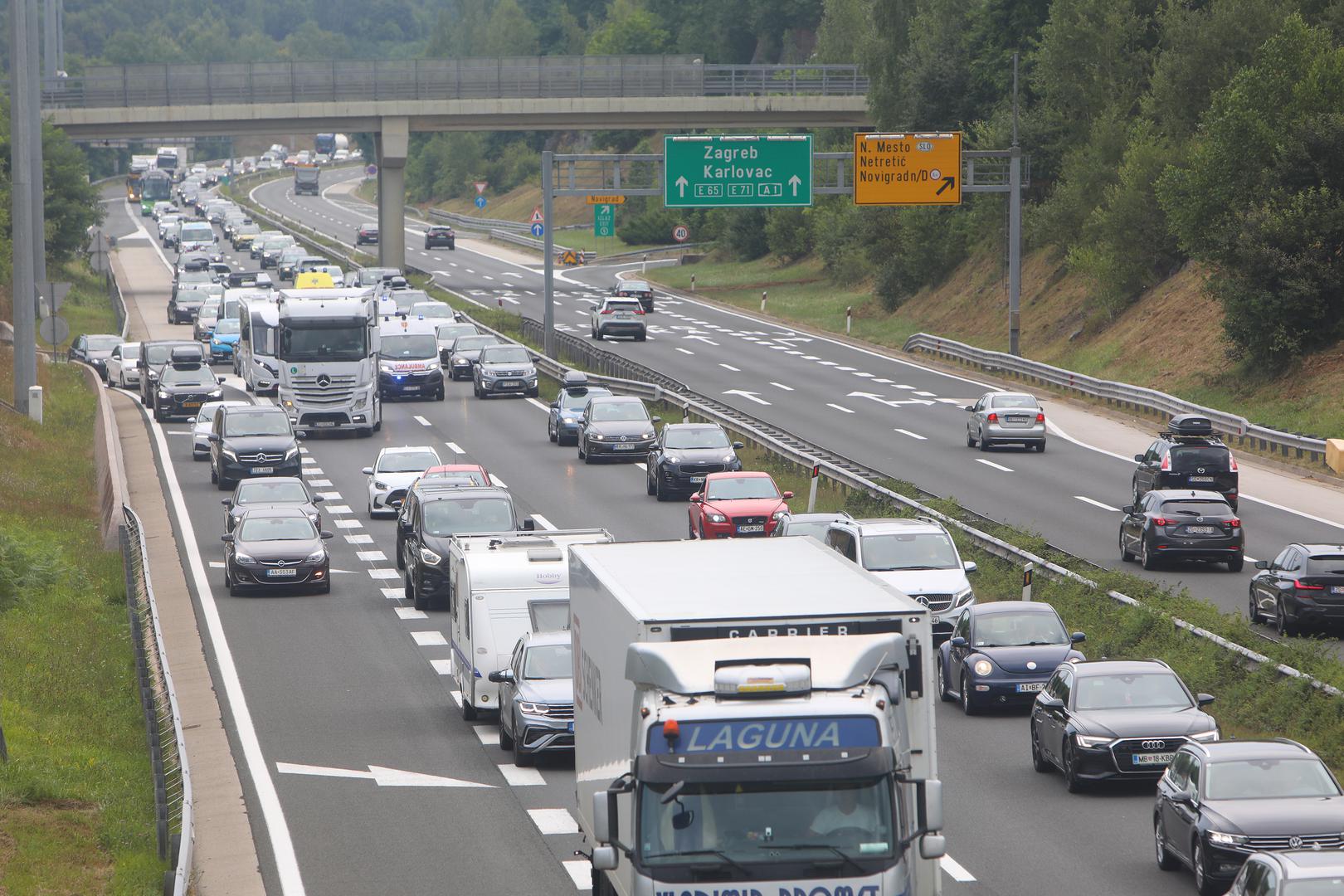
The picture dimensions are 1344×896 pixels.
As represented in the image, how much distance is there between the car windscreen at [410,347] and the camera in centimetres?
5903

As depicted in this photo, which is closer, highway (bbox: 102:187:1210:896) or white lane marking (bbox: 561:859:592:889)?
white lane marking (bbox: 561:859:592:889)

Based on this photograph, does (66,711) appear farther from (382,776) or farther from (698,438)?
(698,438)

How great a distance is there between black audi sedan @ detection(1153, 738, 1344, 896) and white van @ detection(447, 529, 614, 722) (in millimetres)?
8156

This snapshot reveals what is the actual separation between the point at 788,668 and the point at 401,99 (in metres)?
78.0

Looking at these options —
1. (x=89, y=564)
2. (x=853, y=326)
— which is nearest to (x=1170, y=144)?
(x=853, y=326)

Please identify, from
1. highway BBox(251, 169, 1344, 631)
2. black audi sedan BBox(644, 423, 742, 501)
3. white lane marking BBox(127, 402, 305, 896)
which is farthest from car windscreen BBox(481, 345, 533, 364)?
white lane marking BBox(127, 402, 305, 896)

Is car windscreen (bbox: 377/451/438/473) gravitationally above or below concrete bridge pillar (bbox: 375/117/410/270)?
below

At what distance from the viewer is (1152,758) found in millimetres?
18938

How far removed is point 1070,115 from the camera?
74.2m

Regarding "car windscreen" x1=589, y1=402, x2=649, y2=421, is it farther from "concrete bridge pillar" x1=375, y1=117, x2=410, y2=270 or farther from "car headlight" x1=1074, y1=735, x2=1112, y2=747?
"concrete bridge pillar" x1=375, y1=117, x2=410, y2=270

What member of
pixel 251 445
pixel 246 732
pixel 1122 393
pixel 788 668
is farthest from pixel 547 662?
pixel 1122 393

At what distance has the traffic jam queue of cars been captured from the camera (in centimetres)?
1118

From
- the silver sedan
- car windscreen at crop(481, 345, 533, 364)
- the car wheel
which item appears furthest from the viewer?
car windscreen at crop(481, 345, 533, 364)

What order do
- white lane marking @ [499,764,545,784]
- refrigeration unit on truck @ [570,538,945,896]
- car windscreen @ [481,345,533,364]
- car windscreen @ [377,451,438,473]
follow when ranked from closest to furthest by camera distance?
refrigeration unit on truck @ [570,538,945,896] < white lane marking @ [499,764,545,784] < car windscreen @ [377,451,438,473] < car windscreen @ [481,345,533,364]
